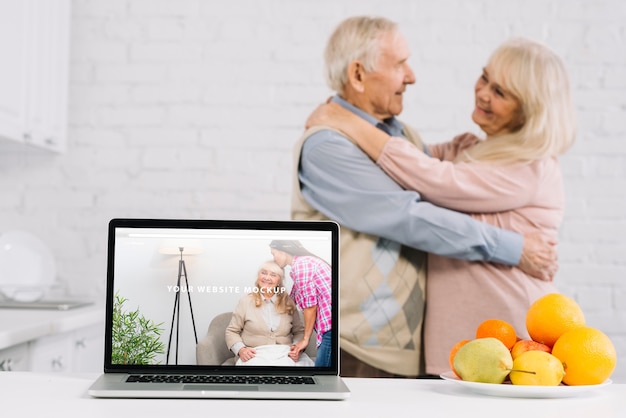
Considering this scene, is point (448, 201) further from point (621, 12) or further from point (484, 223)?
point (621, 12)

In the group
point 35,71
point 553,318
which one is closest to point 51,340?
point 35,71

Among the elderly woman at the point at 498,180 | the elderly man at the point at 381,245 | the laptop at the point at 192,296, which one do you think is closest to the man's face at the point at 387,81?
the elderly woman at the point at 498,180

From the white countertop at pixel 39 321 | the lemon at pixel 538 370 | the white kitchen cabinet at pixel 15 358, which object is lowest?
the white kitchen cabinet at pixel 15 358

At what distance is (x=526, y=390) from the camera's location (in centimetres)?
95

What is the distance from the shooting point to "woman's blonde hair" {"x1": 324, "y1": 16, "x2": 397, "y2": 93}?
7.78 ft

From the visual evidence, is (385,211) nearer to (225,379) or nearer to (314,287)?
(314,287)

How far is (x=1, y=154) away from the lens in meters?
2.80

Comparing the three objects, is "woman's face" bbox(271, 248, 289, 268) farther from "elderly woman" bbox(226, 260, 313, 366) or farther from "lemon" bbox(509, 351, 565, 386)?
"lemon" bbox(509, 351, 565, 386)

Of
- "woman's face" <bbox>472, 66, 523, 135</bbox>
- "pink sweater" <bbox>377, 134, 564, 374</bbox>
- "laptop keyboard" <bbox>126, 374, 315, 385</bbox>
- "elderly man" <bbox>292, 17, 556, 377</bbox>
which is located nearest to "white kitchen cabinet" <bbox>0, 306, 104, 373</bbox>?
"elderly man" <bbox>292, 17, 556, 377</bbox>

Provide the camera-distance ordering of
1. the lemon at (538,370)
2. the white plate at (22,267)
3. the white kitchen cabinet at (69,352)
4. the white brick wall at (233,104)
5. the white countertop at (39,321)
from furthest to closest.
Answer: the white brick wall at (233,104) < the white plate at (22,267) < the white kitchen cabinet at (69,352) < the white countertop at (39,321) < the lemon at (538,370)

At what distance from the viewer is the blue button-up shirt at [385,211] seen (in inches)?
83.9

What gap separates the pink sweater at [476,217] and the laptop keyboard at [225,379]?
122 cm

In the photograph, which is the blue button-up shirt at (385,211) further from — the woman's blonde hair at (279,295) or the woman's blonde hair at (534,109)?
the woman's blonde hair at (279,295)

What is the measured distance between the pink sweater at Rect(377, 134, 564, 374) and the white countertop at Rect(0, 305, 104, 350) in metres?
1.01
